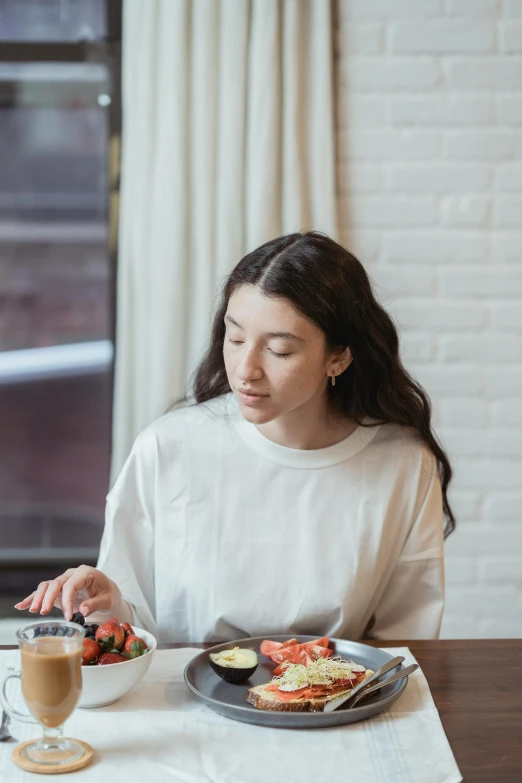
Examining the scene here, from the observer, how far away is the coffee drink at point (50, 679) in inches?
38.9

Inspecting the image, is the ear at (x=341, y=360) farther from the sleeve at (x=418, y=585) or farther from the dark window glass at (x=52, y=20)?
the dark window glass at (x=52, y=20)

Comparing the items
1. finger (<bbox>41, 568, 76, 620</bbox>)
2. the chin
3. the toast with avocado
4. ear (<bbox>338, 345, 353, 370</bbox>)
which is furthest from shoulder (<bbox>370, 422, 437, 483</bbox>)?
finger (<bbox>41, 568, 76, 620</bbox>)

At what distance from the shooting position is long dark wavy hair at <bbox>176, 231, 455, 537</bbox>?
1.54 meters

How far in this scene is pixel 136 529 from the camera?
1675 mm

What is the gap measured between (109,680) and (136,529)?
553mm

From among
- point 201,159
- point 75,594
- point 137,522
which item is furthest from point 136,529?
point 201,159

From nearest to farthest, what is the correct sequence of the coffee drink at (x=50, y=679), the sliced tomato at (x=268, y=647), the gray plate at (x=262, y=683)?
1. the coffee drink at (x=50, y=679)
2. the gray plate at (x=262, y=683)
3. the sliced tomato at (x=268, y=647)

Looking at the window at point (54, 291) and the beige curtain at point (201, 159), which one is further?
the window at point (54, 291)

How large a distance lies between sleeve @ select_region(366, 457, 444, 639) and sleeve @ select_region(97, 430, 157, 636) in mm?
416

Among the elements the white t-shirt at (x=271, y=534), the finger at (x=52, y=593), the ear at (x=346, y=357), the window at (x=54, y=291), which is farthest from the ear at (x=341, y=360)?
the window at (x=54, y=291)

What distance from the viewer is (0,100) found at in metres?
2.55

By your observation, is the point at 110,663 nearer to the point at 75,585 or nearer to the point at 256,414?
the point at 75,585

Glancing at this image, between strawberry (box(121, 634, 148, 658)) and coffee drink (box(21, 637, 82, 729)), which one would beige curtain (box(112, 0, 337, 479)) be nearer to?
strawberry (box(121, 634, 148, 658))

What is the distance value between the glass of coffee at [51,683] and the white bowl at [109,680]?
0.08 m
